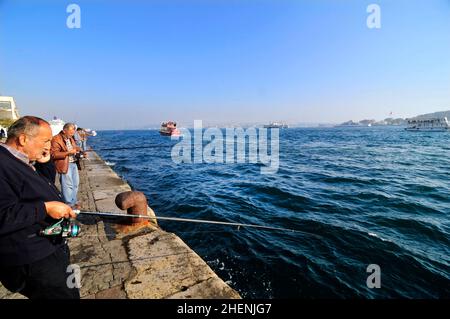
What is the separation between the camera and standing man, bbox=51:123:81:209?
505 cm

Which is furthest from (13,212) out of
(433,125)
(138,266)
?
(433,125)

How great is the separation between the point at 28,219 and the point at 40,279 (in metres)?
0.60

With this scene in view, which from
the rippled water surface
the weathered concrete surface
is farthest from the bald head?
the rippled water surface

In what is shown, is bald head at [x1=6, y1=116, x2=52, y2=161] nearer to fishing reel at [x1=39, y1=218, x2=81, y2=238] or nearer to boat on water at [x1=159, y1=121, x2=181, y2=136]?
fishing reel at [x1=39, y1=218, x2=81, y2=238]

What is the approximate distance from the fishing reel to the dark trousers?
0.20 metres

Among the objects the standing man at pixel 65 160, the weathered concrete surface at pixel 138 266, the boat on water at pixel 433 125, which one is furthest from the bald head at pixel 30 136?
the boat on water at pixel 433 125

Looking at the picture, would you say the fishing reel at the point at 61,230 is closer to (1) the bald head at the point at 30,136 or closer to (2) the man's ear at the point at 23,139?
(1) the bald head at the point at 30,136

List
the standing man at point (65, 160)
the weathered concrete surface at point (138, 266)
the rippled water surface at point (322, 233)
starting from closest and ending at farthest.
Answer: the weathered concrete surface at point (138, 266)
the rippled water surface at point (322, 233)
the standing man at point (65, 160)

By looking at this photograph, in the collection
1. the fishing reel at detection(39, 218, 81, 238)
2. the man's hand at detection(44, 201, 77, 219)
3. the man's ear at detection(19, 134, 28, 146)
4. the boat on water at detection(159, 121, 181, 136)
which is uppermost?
the boat on water at detection(159, 121, 181, 136)

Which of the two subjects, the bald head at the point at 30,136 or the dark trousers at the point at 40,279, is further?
the bald head at the point at 30,136

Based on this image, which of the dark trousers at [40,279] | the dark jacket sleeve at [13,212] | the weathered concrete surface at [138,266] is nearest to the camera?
the dark jacket sleeve at [13,212]

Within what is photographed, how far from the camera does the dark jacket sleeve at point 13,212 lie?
1.69 meters

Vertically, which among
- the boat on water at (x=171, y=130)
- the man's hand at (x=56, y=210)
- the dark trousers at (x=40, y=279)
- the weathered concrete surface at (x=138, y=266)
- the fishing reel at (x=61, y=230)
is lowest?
the weathered concrete surface at (x=138, y=266)

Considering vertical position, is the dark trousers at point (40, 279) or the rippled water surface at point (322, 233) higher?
the dark trousers at point (40, 279)
